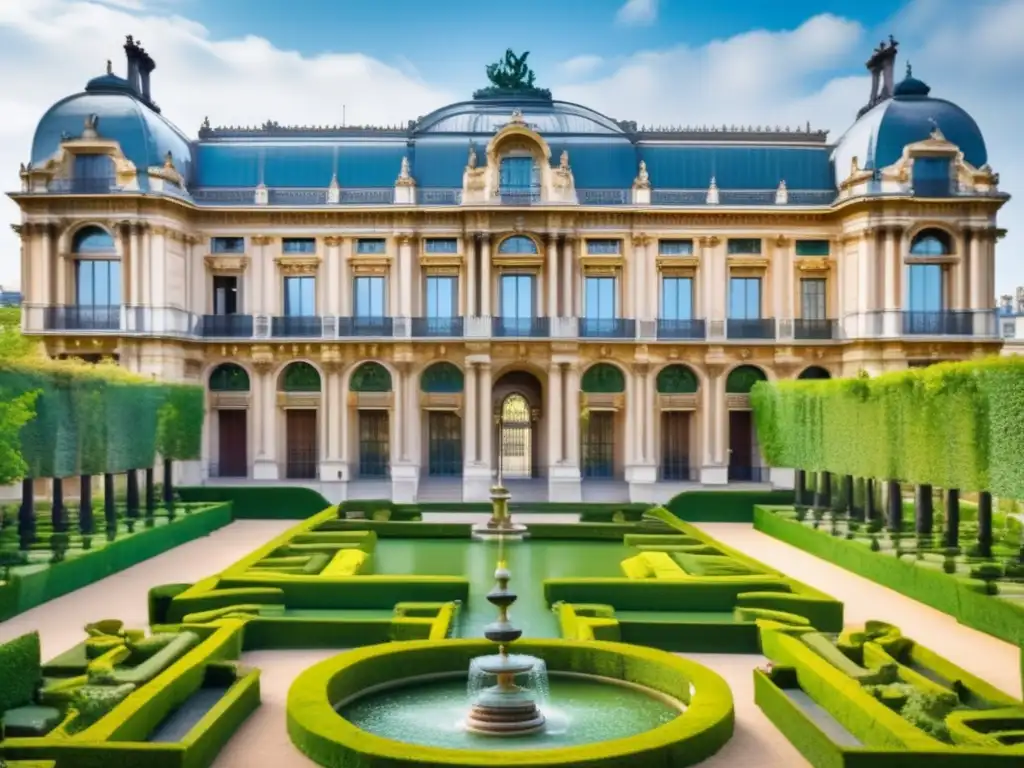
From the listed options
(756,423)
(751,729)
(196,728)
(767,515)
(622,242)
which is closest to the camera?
(196,728)

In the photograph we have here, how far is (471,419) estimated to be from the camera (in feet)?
138

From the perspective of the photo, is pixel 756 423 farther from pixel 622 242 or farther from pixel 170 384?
pixel 170 384

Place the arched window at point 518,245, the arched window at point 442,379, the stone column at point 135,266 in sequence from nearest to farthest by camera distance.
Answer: the stone column at point 135,266 < the arched window at point 518,245 < the arched window at point 442,379

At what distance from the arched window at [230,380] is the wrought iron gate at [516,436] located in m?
11.3

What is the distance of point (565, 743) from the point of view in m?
13.2

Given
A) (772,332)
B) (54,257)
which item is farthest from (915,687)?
(54,257)

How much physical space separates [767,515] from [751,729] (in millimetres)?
21840

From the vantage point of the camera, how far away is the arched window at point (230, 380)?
4416 cm

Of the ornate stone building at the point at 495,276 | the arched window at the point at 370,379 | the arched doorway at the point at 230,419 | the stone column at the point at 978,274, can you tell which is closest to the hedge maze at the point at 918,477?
the ornate stone building at the point at 495,276

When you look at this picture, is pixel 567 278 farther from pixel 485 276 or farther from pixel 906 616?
pixel 906 616

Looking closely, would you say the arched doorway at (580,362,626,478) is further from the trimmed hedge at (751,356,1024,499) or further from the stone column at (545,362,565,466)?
the trimmed hedge at (751,356,1024,499)

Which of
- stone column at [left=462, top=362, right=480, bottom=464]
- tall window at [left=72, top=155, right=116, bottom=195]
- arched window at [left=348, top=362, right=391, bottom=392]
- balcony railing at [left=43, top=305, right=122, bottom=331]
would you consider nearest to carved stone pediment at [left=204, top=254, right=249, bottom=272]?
balcony railing at [left=43, top=305, right=122, bottom=331]

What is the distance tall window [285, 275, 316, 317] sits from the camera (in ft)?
144

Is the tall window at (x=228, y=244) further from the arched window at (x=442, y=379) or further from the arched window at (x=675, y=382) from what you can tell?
the arched window at (x=675, y=382)
